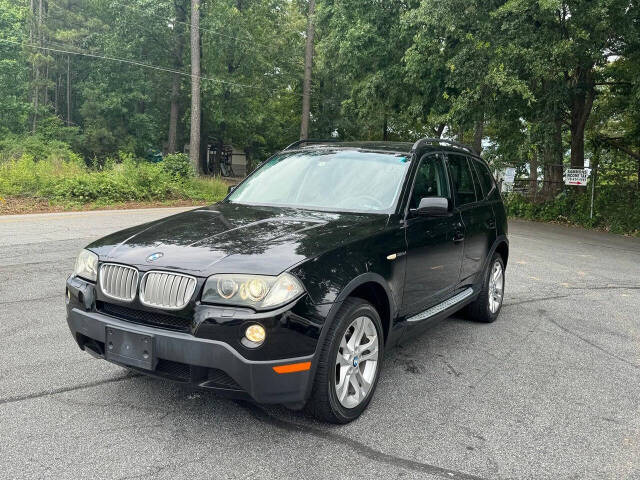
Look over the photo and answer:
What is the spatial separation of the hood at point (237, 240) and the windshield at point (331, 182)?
238 millimetres

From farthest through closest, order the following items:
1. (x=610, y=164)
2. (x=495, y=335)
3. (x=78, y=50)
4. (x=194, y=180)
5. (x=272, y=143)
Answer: (x=272, y=143) → (x=78, y=50) → (x=194, y=180) → (x=610, y=164) → (x=495, y=335)

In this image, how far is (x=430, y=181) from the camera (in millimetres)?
4590

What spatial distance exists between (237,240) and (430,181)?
79.1 inches

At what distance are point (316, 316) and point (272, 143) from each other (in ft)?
140

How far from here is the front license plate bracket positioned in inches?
116

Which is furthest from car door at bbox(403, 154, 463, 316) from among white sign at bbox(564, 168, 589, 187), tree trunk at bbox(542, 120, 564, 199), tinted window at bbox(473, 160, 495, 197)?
tree trunk at bbox(542, 120, 564, 199)

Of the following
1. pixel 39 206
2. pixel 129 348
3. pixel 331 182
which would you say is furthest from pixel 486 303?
pixel 39 206

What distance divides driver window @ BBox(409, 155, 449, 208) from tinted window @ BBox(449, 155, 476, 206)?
0.23m

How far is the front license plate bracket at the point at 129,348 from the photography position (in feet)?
9.64

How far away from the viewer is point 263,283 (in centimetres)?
288

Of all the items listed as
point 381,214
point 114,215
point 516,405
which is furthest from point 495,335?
point 114,215

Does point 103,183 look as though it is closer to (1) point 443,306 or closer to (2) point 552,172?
(1) point 443,306

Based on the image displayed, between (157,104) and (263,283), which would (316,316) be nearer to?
(263,283)

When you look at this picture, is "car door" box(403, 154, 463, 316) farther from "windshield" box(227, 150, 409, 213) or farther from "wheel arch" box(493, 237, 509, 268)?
"wheel arch" box(493, 237, 509, 268)
